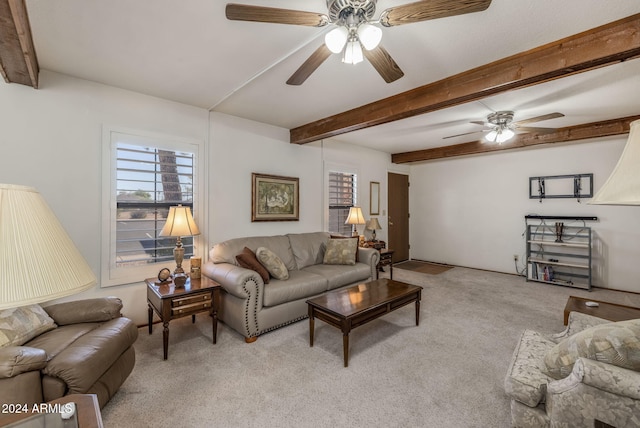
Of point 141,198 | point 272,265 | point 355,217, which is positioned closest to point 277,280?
point 272,265

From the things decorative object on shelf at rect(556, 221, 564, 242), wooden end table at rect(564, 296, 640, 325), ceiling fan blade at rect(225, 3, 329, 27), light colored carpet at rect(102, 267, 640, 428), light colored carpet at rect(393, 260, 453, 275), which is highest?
ceiling fan blade at rect(225, 3, 329, 27)

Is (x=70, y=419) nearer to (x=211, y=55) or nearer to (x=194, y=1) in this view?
(x=194, y=1)

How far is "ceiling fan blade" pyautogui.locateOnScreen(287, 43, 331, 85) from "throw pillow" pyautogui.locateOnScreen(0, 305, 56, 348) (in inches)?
87.2

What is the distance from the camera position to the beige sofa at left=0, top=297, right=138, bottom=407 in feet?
4.41

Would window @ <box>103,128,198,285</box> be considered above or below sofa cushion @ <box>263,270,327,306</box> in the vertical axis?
above

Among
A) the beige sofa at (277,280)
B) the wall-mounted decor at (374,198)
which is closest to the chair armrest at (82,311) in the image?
the beige sofa at (277,280)

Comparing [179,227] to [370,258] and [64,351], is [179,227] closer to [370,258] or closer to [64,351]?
[64,351]

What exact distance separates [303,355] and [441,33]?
280cm

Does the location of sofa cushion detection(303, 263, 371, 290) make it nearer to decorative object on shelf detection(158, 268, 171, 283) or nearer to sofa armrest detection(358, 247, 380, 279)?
sofa armrest detection(358, 247, 380, 279)

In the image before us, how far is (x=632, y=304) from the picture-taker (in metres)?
3.79

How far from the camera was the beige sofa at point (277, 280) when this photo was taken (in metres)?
2.73

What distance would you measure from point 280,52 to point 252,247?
227 cm

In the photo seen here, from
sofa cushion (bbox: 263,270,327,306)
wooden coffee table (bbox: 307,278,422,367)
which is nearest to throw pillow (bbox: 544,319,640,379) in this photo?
wooden coffee table (bbox: 307,278,422,367)

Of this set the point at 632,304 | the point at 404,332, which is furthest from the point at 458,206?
the point at 404,332
